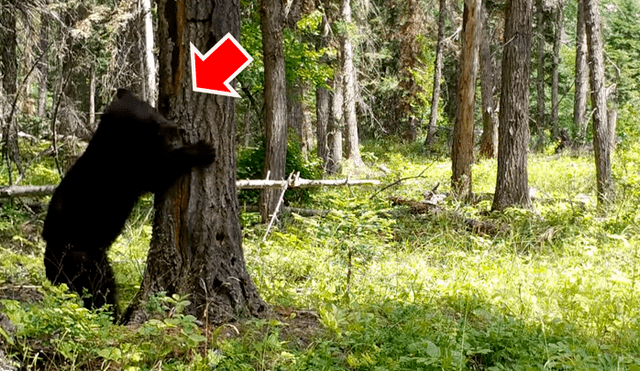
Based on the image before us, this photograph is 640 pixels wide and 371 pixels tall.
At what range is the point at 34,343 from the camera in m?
3.46

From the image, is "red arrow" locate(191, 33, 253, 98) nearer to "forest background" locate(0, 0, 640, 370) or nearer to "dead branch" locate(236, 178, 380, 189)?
"forest background" locate(0, 0, 640, 370)

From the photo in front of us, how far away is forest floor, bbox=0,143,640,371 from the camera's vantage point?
138 inches

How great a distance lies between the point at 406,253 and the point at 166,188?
4.11 m

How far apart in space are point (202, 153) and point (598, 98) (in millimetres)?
9577

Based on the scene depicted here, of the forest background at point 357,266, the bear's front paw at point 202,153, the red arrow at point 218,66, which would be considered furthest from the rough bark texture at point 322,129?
the bear's front paw at point 202,153

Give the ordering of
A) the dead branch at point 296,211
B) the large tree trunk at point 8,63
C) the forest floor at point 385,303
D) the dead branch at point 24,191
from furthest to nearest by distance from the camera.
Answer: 1. the dead branch at point 296,211
2. the large tree trunk at point 8,63
3. the dead branch at point 24,191
4. the forest floor at point 385,303

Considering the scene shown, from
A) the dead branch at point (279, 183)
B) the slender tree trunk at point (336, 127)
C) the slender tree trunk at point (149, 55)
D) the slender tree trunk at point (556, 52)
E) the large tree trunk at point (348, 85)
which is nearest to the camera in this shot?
the dead branch at point (279, 183)

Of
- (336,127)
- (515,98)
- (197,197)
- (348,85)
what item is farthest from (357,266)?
(336,127)

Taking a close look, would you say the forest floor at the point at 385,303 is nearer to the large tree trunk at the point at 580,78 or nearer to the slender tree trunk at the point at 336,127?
the slender tree trunk at the point at 336,127

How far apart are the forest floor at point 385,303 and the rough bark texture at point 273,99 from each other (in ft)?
2.02

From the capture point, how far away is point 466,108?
44.3 ft

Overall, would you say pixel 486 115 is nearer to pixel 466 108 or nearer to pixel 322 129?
pixel 322 129

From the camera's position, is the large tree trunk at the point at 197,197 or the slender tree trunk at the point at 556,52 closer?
the large tree trunk at the point at 197,197

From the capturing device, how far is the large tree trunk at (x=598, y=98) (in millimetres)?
11305
